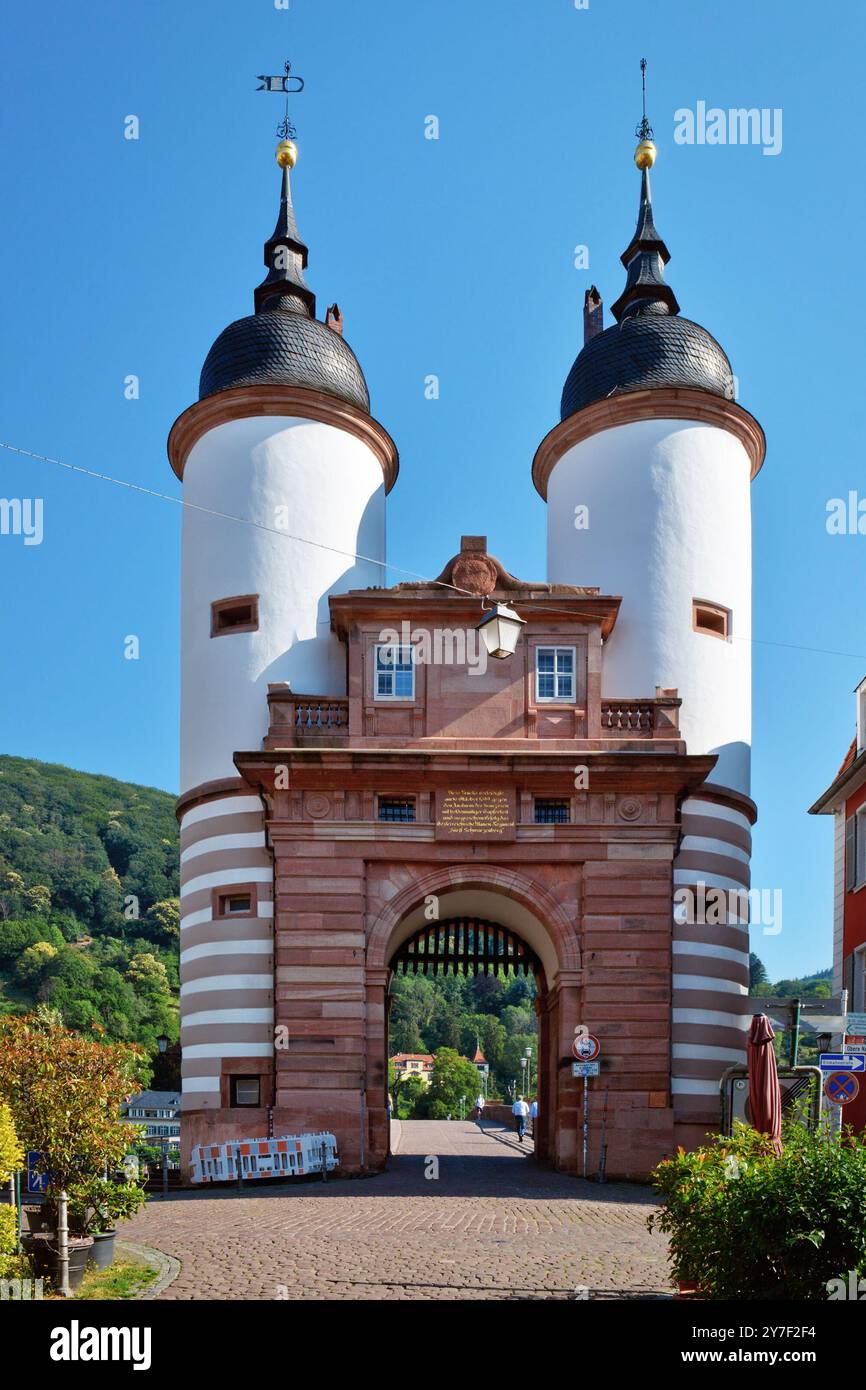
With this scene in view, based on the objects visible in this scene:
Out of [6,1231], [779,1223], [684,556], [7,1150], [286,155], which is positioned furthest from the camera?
[286,155]

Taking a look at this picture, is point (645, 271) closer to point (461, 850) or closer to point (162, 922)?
point (461, 850)

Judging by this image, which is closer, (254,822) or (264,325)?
(254,822)

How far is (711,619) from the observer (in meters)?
33.9

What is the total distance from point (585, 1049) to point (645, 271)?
19746 millimetres

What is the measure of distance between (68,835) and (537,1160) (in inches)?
4730

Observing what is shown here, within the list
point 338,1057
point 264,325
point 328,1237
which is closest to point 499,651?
point 328,1237

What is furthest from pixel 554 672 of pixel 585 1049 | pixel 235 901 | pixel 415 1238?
pixel 415 1238

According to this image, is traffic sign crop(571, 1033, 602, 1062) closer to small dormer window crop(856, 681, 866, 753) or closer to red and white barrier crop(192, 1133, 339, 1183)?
red and white barrier crop(192, 1133, 339, 1183)

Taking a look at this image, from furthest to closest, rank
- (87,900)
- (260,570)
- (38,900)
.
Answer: (87,900)
(38,900)
(260,570)

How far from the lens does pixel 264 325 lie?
34844 millimetres
